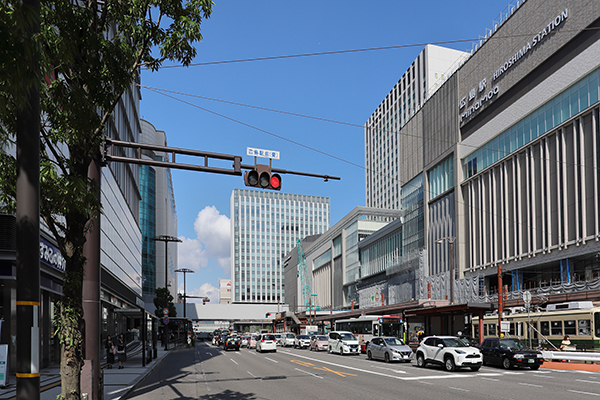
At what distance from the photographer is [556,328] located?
33094mm

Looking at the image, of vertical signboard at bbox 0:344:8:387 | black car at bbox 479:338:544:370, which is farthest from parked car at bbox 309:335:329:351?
vertical signboard at bbox 0:344:8:387

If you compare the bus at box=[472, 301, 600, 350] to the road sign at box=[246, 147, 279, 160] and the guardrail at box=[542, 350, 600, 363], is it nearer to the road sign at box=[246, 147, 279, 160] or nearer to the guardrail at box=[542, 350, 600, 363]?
the guardrail at box=[542, 350, 600, 363]

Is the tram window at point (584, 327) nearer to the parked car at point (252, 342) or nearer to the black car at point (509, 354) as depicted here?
the black car at point (509, 354)

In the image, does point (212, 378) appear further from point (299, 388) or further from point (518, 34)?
point (518, 34)

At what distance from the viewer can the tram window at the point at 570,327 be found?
31484 millimetres

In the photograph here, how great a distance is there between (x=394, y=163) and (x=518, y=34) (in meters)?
97.6

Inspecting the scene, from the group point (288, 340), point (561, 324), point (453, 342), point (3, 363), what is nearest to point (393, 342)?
point (453, 342)

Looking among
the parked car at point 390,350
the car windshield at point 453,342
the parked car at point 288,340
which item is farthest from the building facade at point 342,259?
the car windshield at point 453,342

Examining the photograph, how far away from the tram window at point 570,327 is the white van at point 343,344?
53.0 feet

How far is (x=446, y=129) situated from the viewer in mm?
70312

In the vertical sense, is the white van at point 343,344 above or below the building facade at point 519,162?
below

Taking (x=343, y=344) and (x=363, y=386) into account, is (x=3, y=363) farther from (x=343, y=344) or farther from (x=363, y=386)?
(x=343, y=344)

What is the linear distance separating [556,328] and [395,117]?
123796 mm

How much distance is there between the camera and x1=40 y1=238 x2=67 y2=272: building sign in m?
25.1
